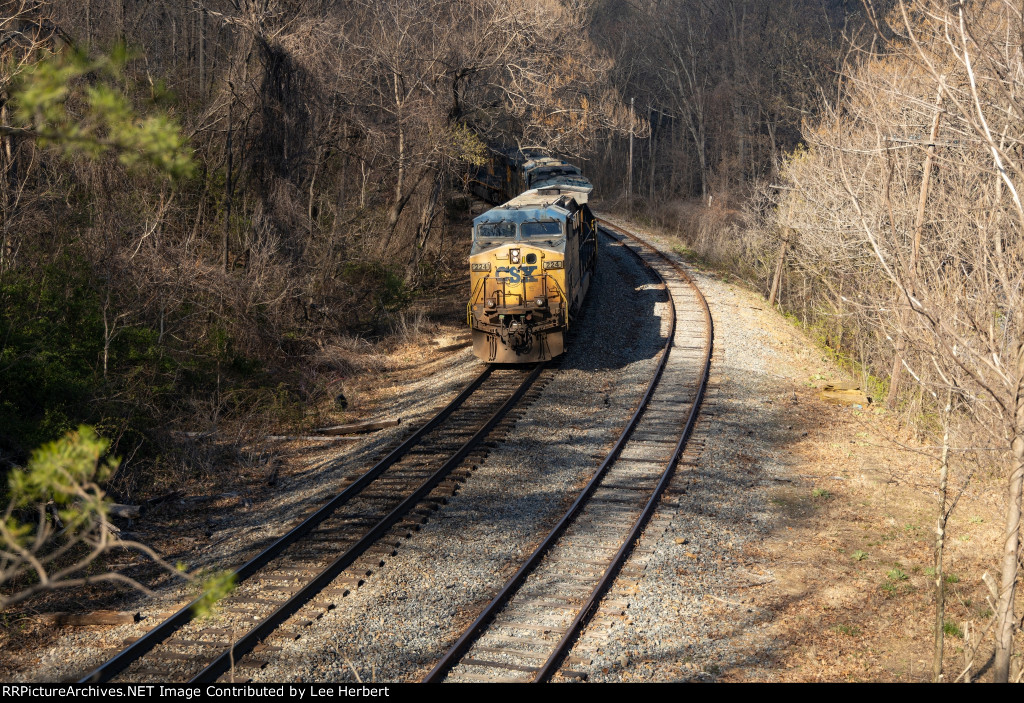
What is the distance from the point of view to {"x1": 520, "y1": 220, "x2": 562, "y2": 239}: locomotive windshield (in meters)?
17.5

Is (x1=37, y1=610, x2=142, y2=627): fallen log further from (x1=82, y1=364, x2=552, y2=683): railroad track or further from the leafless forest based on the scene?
the leafless forest

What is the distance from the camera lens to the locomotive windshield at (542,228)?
690 inches

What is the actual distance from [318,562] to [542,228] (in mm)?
10267

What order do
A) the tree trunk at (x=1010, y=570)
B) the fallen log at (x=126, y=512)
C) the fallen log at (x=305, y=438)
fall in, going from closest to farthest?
the tree trunk at (x=1010, y=570) → the fallen log at (x=126, y=512) → the fallen log at (x=305, y=438)

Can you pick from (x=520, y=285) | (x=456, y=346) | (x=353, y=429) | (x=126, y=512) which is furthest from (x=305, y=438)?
(x=456, y=346)

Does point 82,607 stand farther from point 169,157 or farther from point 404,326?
point 404,326

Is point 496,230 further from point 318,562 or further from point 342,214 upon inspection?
point 318,562

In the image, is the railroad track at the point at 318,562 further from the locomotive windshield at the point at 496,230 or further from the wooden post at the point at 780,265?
the wooden post at the point at 780,265

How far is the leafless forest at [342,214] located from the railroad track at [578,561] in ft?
11.0

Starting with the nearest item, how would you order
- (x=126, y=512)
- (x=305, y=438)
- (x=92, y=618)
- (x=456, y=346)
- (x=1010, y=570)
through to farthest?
(x=1010, y=570)
(x=92, y=618)
(x=126, y=512)
(x=305, y=438)
(x=456, y=346)

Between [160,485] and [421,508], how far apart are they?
4.14 meters

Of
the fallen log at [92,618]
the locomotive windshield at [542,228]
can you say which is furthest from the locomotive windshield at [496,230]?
the fallen log at [92,618]

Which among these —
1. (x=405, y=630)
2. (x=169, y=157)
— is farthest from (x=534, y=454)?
(x=169, y=157)

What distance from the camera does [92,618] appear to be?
26.4 ft
